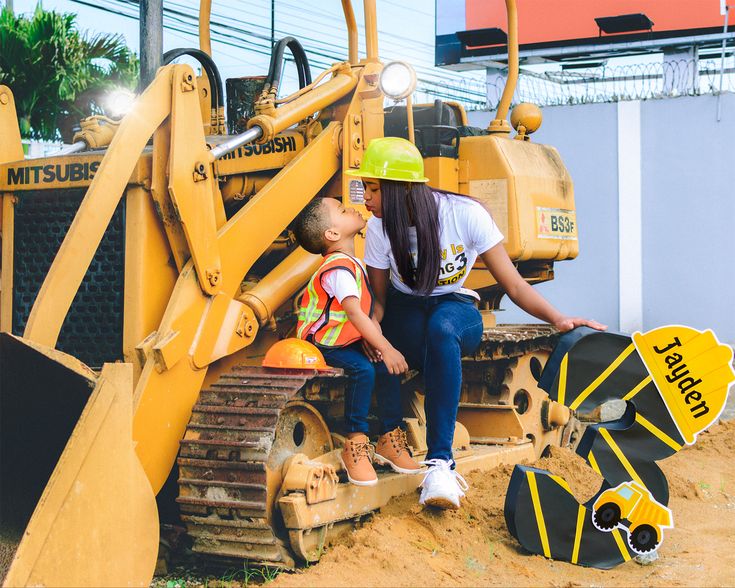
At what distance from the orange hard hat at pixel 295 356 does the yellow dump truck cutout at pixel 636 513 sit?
55.4 inches

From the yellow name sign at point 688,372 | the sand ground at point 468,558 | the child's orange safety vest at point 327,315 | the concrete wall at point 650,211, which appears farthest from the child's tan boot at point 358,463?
the concrete wall at point 650,211

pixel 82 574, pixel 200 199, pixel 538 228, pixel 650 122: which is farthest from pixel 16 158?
pixel 650 122

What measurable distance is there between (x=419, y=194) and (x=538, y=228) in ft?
5.70

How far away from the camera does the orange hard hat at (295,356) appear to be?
4574mm

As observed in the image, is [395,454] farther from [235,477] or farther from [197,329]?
[197,329]

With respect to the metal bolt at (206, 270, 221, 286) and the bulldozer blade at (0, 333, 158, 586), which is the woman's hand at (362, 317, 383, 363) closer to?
the metal bolt at (206, 270, 221, 286)

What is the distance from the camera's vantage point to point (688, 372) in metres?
4.60

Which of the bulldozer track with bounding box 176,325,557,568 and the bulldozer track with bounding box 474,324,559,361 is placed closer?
the bulldozer track with bounding box 176,325,557,568

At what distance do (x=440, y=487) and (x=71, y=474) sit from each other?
174 centimetres

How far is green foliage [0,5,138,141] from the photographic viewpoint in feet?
61.8

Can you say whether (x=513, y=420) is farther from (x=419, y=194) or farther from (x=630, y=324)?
(x=630, y=324)

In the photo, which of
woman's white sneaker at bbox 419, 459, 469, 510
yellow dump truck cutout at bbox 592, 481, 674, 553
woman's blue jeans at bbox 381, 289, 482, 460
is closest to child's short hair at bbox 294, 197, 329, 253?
woman's blue jeans at bbox 381, 289, 482, 460

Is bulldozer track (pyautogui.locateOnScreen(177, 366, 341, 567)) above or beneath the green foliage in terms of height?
beneath

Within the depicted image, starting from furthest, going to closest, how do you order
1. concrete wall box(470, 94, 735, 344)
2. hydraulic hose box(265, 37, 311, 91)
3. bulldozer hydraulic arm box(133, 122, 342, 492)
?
concrete wall box(470, 94, 735, 344) < hydraulic hose box(265, 37, 311, 91) < bulldozer hydraulic arm box(133, 122, 342, 492)
